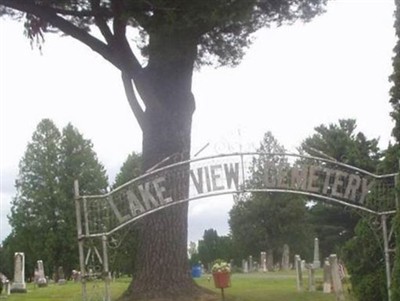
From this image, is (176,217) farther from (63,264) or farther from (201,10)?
(63,264)

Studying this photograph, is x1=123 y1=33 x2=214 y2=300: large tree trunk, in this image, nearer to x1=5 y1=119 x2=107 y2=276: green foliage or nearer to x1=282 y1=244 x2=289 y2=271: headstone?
x1=5 y1=119 x2=107 y2=276: green foliage

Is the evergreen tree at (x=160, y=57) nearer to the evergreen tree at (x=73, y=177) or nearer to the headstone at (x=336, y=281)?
the headstone at (x=336, y=281)

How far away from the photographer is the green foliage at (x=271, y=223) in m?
42.6

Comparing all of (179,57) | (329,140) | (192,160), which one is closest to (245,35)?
(179,57)

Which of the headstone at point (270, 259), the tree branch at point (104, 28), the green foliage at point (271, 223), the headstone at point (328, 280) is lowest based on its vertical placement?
the headstone at point (328, 280)

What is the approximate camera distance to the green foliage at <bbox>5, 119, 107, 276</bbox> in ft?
136

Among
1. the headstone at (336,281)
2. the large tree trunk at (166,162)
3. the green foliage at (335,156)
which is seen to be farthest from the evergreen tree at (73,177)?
the large tree trunk at (166,162)

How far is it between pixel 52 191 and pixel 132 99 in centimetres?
2887

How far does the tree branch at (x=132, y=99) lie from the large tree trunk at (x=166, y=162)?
188 mm

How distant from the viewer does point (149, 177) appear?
1191 cm

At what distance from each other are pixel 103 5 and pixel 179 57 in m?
1.94

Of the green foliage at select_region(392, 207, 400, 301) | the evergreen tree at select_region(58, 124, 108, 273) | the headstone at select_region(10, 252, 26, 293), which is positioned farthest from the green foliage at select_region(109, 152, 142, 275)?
the green foliage at select_region(392, 207, 400, 301)

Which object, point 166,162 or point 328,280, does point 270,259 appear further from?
point 166,162

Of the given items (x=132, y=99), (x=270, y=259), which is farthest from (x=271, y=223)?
(x=132, y=99)
